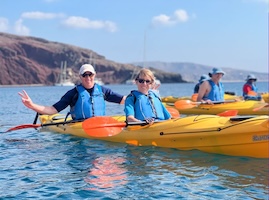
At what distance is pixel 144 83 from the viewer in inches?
283

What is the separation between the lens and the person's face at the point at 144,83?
710 centimetres

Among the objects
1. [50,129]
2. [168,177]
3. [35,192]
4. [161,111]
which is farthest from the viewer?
[50,129]

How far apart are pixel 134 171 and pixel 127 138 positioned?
195cm

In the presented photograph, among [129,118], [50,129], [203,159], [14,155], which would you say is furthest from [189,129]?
[50,129]

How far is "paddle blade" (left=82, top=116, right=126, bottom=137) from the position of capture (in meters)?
7.18

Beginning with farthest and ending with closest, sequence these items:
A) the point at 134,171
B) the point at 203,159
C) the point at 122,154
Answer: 1. the point at 122,154
2. the point at 203,159
3. the point at 134,171

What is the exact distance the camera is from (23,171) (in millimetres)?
6148

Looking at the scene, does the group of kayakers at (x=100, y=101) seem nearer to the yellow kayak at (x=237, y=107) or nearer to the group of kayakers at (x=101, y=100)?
the group of kayakers at (x=101, y=100)

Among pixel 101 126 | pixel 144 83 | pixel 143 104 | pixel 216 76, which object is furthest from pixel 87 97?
pixel 216 76

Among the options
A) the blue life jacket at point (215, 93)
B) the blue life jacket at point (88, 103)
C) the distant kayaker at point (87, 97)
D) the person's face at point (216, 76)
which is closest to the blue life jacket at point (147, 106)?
the distant kayaker at point (87, 97)

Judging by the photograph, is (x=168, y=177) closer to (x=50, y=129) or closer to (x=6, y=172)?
(x=6, y=172)

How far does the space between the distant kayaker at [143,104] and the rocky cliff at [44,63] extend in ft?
365

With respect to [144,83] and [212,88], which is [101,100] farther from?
[212,88]

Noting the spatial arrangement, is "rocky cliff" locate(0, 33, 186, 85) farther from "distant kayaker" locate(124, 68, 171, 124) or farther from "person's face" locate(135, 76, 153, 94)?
"person's face" locate(135, 76, 153, 94)
